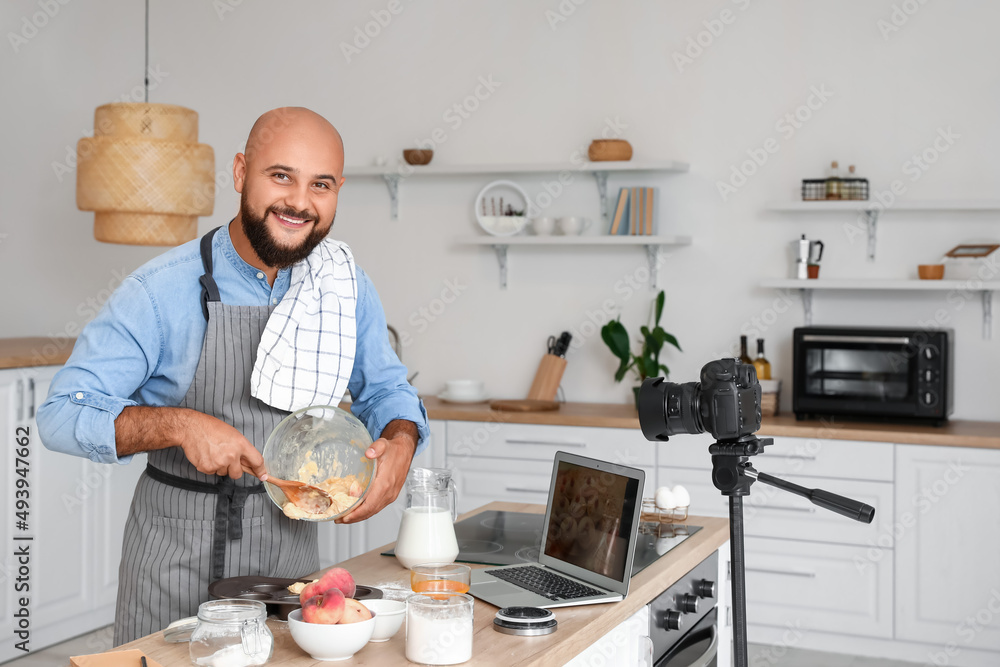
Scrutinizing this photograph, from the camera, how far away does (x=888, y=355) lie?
11.6ft

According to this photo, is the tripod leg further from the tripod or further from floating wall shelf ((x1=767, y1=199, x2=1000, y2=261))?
floating wall shelf ((x1=767, y1=199, x2=1000, y2=261))

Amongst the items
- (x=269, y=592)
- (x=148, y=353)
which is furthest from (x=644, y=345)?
(x=269, y=592)

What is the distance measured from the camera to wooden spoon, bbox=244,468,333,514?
4.61 feet

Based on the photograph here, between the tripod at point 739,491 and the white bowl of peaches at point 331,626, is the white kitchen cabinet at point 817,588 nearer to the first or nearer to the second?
the tripod at point 739,491

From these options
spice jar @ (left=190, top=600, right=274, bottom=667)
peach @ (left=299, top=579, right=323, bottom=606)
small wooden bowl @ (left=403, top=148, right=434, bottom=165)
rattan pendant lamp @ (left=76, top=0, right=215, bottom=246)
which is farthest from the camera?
small wooden bowl @ (left=403, top=148, right=434, bottom=165)

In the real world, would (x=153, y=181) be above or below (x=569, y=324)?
above

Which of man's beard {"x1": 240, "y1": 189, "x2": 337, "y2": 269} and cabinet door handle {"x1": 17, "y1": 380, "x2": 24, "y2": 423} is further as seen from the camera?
cabinet door handle {"x1": 17, "y1": 380, "x2": 24, "y2": 423}

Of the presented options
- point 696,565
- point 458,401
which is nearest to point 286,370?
point 696,565

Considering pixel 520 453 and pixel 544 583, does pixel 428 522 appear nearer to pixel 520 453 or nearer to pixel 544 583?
pixel 544 583

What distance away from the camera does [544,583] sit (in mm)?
1656

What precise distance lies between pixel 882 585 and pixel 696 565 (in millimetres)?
1851

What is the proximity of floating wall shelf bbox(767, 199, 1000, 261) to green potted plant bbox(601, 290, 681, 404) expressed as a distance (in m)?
0.64

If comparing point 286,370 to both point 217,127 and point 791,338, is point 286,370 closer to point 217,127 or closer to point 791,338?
point 791,338

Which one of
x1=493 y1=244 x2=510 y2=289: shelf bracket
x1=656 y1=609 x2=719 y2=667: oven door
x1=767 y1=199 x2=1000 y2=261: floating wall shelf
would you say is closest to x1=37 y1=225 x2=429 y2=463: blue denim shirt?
x1=656 y1=609 x2=719 y2=667: oven door
